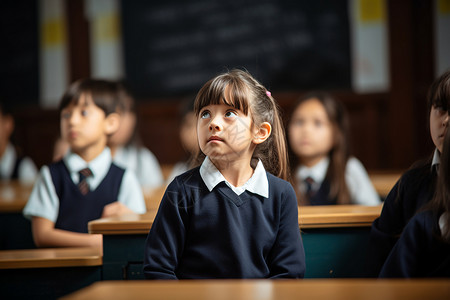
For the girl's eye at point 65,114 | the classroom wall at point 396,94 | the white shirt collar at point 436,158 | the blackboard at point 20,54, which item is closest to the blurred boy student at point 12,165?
the classroom wall at point 396,94

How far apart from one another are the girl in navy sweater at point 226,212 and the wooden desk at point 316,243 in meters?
0.18

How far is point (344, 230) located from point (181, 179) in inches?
20.2

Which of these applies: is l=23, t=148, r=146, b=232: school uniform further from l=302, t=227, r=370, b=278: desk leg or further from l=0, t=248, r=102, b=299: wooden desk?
l=302, t=227, r=370, b=278: desk leg

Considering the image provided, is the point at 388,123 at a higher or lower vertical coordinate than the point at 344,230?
higher

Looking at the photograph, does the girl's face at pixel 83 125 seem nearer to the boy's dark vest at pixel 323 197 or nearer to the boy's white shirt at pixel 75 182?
the boy's white shirt at pixel 75 182

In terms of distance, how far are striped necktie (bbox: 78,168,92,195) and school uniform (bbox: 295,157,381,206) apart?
1.03m

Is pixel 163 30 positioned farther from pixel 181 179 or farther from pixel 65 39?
pixel 181 179

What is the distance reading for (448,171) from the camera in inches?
48.0

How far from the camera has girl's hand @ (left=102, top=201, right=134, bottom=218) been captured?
1806mm

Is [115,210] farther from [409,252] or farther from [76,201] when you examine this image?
[409,252]

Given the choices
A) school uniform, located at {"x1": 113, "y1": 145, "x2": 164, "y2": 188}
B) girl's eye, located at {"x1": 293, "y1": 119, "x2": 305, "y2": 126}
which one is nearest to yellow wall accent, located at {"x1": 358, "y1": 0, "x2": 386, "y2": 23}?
girl's eye, located at {"x1": 293, "y1": 119, "x2": 305, "y2": 126}

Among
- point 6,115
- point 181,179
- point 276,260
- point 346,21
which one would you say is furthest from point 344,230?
point 6,115

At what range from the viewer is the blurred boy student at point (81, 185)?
1790 mm

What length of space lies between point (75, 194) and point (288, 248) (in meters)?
0.87
